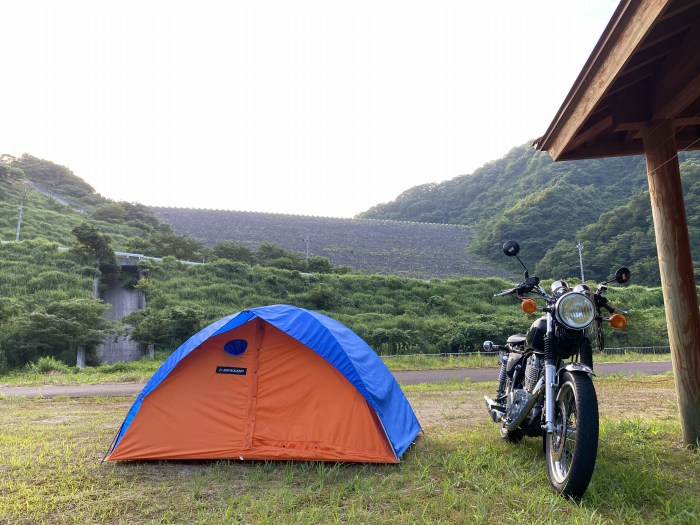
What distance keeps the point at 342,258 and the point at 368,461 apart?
3258cm

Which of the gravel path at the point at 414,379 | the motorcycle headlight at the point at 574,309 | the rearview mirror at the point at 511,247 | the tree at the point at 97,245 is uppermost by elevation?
the tree at the point at 97,245

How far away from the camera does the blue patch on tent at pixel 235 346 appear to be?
13.7ft

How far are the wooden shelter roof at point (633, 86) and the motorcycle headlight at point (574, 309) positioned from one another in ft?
4.68

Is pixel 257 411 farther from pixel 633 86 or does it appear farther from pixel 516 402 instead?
pixel 633 86

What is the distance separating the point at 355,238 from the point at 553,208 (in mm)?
17126

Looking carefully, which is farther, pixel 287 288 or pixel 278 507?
pixel 287 288

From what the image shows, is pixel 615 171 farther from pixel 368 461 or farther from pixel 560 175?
pixel 368 461

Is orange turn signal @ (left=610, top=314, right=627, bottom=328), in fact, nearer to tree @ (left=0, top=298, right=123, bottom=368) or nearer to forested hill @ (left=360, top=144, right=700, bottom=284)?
tree @ (left=0, top=298, right=123, bottom=368)

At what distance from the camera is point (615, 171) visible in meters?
50.1

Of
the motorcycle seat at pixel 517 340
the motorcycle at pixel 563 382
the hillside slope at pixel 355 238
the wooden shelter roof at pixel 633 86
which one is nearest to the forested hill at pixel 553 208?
the hillside slope at pixel 355 238

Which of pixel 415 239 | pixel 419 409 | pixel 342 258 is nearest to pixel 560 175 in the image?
pixel 415 239

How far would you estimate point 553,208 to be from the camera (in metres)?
42.8

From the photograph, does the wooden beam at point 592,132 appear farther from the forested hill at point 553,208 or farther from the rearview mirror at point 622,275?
the forested hill at point 553,208

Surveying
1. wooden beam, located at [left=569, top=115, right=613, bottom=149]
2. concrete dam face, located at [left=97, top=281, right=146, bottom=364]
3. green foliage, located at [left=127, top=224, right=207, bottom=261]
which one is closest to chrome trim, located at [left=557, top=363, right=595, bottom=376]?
wooden beam, located at [left=569, top=115, right=613, bottom=149]
